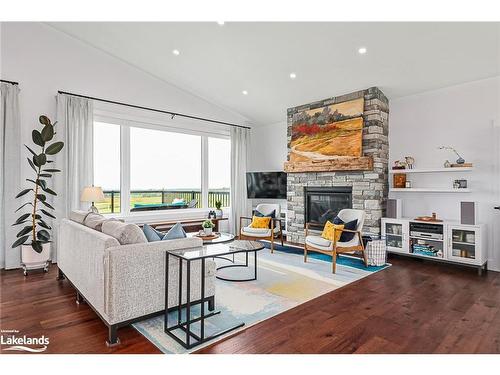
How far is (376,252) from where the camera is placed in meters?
4.71

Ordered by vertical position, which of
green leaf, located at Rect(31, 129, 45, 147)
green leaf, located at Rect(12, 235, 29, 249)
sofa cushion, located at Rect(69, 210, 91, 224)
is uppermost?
green leaf, located at Rect(31, 129, 45, 147)

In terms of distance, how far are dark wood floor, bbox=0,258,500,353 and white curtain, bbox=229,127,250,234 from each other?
3.80 metres

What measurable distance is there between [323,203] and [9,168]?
521 cm

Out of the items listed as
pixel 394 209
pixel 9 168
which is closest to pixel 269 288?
pixel 394 209

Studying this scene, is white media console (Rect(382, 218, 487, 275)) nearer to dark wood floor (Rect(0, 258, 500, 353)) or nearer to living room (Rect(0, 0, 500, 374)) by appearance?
living room (Rect(0, 0, 500, 374))

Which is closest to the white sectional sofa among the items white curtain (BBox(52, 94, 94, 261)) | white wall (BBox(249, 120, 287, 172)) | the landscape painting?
white curtain (BBox(52, 94, 94, 261))

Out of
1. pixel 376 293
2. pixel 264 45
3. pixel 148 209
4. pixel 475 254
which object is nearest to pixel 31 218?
pixel 148 209

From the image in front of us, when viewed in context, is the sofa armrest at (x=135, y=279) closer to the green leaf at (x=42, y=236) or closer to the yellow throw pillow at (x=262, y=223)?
the green leaf at (x=42, y=236)

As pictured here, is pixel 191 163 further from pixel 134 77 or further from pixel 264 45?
pixel 264 45

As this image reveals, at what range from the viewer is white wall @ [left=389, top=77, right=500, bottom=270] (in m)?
4.52

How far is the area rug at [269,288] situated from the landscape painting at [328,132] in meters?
1.89

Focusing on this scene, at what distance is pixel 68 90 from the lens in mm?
5047

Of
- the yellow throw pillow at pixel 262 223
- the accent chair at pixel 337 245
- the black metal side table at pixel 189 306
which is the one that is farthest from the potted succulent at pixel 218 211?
the black metal side table at pixel 189 306

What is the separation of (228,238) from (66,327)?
2.24 m
